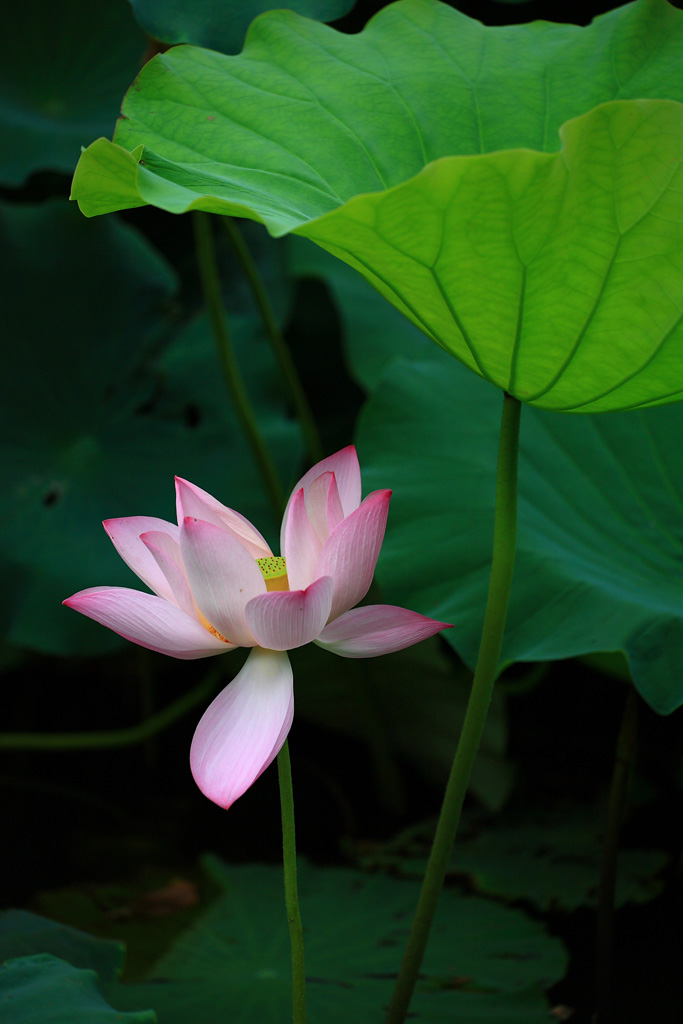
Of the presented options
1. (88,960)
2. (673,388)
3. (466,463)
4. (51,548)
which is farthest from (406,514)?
(51,548)

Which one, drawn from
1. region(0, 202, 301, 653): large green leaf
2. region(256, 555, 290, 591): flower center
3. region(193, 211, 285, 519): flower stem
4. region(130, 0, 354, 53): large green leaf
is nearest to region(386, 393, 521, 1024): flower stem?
Result: region(256, 555, 290, 591): flower center

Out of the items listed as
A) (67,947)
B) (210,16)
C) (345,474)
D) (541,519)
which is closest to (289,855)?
(345,474)

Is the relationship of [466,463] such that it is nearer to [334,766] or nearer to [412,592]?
[412,592]

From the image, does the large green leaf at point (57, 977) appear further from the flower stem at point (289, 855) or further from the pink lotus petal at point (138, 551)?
the pink lotus petal at point (138, 551)

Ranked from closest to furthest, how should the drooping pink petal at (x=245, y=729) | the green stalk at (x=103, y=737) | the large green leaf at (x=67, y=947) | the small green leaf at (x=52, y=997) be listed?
the drooping pink petal at (x=245, y=729), the small green leaf at (x=52, y=997), the large green leaf at (x=67, y=947), the green stalk at (x=103, y=737)

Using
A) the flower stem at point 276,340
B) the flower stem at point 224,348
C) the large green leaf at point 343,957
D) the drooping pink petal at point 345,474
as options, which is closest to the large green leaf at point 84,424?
the flower stem at point 276,340

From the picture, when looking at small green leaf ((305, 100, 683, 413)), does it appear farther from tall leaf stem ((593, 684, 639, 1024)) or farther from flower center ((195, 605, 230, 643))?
tall leaf stem ((593, 684, 639, 1024))
